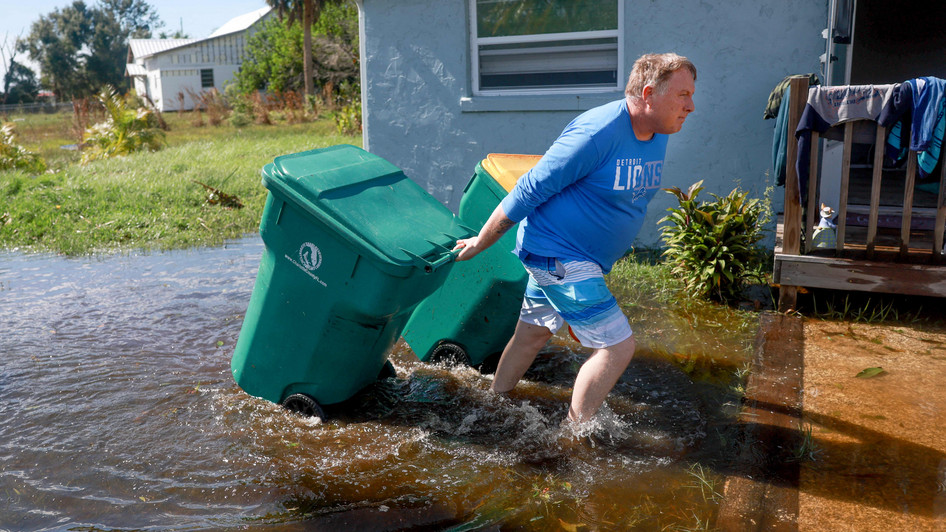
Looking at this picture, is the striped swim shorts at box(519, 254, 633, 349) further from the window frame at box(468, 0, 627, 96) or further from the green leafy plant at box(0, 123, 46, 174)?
the green leafy plant at box(0, 123, 46, 174)

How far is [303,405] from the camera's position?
3.60 meters

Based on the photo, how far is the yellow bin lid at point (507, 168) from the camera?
381 cm

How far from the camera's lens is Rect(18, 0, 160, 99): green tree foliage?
5350cm

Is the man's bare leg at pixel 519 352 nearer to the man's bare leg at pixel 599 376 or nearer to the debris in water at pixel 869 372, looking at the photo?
the man's bare leg at pixel 599 376

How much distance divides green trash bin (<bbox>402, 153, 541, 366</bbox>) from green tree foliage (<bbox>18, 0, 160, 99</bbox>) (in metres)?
54.0

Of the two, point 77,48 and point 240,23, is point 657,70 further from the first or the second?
point 77,48

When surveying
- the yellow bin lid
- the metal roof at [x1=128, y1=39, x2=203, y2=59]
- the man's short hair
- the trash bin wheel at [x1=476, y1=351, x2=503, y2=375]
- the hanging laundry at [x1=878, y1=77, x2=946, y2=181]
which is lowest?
the trash bin wheel at [x1=476, y1=351, x2=503, y2=375]

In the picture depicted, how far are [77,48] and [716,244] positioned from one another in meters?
63.5

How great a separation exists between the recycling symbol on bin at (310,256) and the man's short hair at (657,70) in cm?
150

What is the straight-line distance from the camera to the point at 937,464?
3.02m

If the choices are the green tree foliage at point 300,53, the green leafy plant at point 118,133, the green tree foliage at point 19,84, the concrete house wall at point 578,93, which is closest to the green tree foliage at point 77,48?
the green tree foliage at point 19,84

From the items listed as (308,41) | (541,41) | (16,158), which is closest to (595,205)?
A: (541,41)

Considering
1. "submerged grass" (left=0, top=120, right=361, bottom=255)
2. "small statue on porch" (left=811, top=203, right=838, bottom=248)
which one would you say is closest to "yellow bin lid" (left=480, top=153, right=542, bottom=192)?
"small statue on porch" (left=811, top=203, right=838, bottom=248)

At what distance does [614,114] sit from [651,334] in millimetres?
2219
